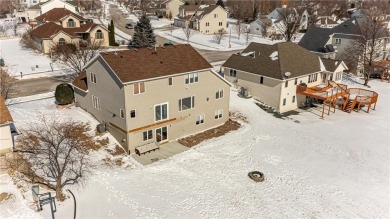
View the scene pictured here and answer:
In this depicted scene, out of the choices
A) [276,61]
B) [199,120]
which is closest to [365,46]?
[276,61]

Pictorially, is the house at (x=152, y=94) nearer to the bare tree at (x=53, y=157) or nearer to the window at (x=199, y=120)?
the window at (x=199, y=120)

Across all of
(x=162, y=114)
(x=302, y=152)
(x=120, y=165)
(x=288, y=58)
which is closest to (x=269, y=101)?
(x=288, y=58)

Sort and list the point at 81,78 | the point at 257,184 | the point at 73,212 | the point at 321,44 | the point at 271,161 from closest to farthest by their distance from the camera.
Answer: the point at 73,212, the point at 257,184, the point at 271,161, the point at 81,78, the point at 321,44

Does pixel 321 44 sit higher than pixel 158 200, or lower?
higher

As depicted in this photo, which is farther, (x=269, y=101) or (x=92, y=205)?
(x=269, y=101)

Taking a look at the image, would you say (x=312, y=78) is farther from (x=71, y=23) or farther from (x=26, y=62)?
(x=71, y=23)

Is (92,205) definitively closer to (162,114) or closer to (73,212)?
(73,212)

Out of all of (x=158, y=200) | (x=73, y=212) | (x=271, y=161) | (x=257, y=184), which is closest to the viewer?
(x=73, y=212)

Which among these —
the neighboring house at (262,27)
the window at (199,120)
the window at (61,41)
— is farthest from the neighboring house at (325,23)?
the window at (199,120)

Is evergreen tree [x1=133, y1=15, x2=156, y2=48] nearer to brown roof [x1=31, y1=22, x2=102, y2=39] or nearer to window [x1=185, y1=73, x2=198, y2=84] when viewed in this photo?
brown roof [x1=31, y1=22, x2=102, y2=39]
